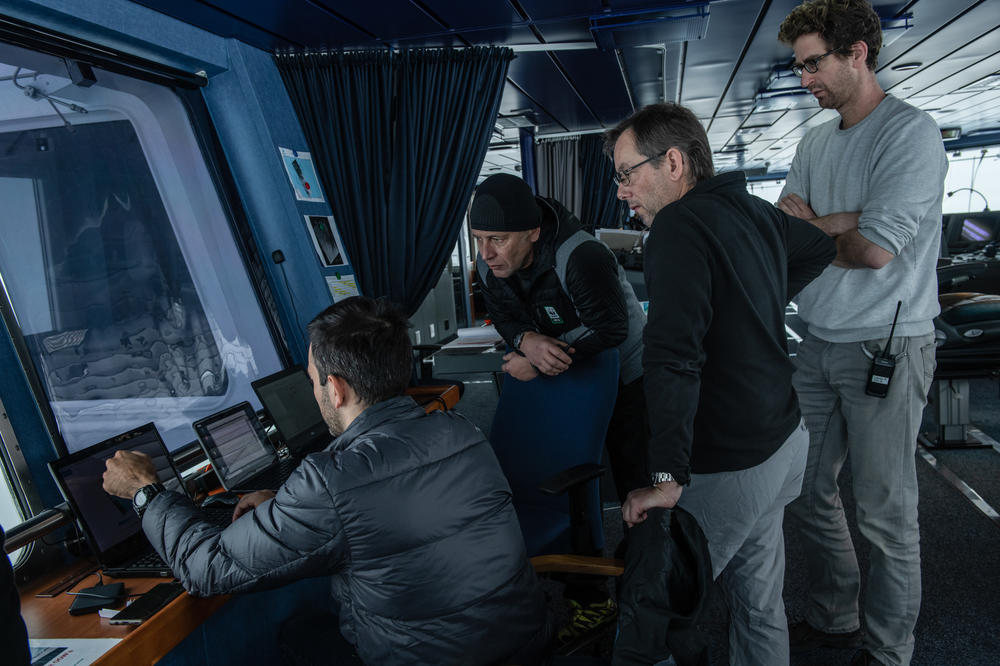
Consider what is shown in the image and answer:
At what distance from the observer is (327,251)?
2793mm

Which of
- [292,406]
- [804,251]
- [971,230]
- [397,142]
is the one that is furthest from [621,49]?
[971,230]

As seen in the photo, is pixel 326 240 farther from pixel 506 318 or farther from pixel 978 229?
pixel 978 229

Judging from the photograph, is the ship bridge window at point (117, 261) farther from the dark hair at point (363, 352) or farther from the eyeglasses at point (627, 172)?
the eyeglasses at point (627, 172)

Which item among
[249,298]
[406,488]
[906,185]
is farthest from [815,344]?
[249,298]

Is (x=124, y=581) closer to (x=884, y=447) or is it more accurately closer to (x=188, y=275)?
(x=188, y=275)

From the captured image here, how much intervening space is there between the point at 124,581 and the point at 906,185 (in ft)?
6.59

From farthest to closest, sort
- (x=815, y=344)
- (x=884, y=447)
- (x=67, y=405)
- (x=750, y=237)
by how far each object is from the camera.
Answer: (x=67, y=405), (x=815, y=344), (x=884, y=447), (x=750, y=237)

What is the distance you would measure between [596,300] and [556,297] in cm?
18

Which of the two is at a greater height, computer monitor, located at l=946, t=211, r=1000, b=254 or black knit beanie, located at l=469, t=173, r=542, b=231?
black knit beanie, located at l=469, t=173, r=542, b=231

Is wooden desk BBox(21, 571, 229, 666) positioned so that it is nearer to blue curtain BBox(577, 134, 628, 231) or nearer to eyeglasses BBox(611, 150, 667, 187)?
eyeglasses BBox(611, 150, 667, 187)

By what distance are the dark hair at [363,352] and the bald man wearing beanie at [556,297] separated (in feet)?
2.36

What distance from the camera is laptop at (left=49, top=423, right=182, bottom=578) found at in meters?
1.37

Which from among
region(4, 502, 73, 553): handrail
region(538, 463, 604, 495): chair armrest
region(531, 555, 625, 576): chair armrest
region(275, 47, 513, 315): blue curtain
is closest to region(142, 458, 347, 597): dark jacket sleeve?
region(4, 502, 73, 553): handrail

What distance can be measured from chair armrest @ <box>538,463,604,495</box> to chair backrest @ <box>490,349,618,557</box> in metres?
0.08
